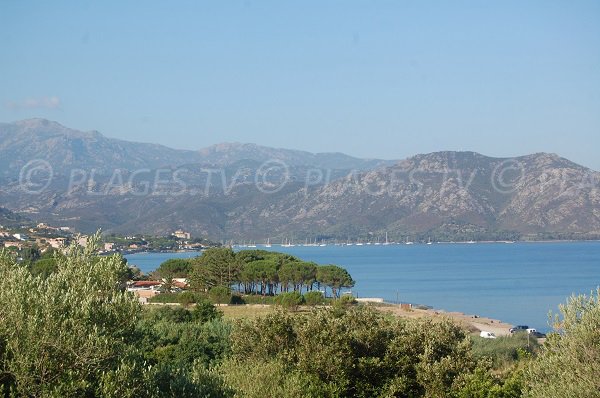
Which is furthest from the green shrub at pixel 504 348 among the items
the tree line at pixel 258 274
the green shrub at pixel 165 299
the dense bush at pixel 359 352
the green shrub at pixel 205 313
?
the tree line at pixel 258 274

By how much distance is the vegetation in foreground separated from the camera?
364 inches

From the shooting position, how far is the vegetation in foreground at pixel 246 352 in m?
9.25

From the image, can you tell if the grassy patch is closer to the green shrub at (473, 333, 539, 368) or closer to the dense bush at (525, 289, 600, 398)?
the green shrub at (473, 333, 539, 368)

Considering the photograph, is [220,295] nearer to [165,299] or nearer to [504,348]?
[165,299]

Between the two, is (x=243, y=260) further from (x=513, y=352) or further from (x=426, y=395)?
(x=426, y=395)

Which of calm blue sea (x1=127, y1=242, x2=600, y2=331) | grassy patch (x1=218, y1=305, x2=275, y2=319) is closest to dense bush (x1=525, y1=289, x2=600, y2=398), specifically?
grassy patch (x1=218, y1=305, x2=275, y2=319)

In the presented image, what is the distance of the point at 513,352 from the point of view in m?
30.5

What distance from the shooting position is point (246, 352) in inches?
766

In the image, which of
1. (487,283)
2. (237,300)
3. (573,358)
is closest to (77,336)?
(573,358)

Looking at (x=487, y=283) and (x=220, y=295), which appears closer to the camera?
(x=220, y=295)

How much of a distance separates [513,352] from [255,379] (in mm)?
17718

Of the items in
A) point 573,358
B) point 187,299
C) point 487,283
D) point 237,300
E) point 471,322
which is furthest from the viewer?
point 487,283

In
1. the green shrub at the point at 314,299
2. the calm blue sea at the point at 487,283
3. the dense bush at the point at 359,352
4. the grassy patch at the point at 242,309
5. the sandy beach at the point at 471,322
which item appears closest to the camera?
the dense bush at the point at 359,352

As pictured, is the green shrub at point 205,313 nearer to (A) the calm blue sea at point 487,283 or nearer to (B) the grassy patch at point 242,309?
(B) the grassy patch at point 242,309
